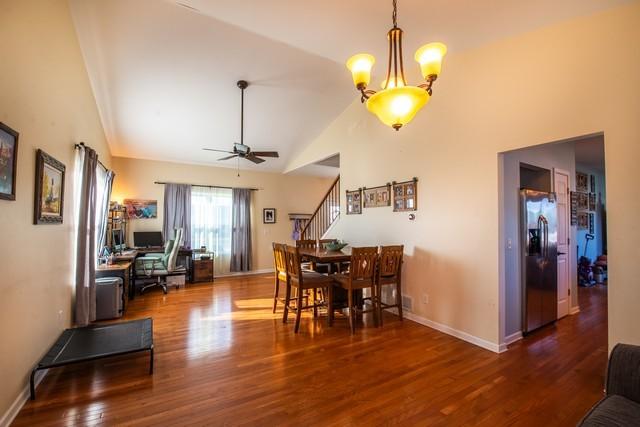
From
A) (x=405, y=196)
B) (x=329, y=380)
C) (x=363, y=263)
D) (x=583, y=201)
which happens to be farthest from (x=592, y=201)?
(x=329, y=380)

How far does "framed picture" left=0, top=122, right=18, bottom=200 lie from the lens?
177 centimetres

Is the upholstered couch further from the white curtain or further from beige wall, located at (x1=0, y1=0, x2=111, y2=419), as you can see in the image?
the white curtain

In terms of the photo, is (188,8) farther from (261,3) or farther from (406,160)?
(406,160)

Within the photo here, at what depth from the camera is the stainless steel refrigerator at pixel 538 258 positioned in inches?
132

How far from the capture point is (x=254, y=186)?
7508 millimetres

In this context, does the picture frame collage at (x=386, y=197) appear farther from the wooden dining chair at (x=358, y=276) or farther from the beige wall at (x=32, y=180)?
the beige wall at (x=32, y=180)

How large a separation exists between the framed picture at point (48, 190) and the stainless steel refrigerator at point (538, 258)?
15.2ft

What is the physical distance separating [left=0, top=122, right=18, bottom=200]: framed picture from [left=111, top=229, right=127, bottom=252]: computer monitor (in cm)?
400

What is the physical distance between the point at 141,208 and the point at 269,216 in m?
2.89

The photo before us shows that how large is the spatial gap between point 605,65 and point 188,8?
146 inches

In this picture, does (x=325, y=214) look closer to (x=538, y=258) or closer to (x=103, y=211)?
(x=538, y=258)

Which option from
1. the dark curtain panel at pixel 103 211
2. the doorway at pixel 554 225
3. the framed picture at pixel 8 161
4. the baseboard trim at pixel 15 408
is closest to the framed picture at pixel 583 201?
the doorway at pixel 554 225

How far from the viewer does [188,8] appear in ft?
9.61

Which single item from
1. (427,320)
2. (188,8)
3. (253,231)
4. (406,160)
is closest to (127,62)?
(188,8)
